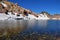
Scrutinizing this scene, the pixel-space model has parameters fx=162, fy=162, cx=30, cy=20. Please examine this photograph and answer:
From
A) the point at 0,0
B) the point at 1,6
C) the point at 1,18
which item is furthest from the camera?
the point at 0,0

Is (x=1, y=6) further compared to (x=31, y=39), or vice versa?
(x=1, y=6)

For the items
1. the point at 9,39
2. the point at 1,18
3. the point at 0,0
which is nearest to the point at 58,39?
the point at 9,39

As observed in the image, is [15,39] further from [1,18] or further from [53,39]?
[1,18]

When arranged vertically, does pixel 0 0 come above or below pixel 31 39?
above

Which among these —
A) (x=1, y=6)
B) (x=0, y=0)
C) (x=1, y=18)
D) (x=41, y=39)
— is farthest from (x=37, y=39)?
(x=0, y=0)

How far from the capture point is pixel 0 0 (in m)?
137

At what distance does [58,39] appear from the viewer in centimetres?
2683

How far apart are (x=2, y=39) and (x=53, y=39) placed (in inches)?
326

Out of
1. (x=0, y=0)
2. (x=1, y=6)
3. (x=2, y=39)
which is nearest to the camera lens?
(x=2, y=39)

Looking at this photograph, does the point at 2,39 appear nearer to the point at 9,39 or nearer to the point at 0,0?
the point at 9,39

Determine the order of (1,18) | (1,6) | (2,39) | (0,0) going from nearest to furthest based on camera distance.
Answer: (2,39) < (1,18) < (1,6) < (0,0)

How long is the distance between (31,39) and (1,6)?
10432 centimetres

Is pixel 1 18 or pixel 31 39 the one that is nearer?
pixel 31 39

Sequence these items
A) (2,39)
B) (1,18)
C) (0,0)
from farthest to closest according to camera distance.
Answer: (0,0) → (1,18) → (2,39)
